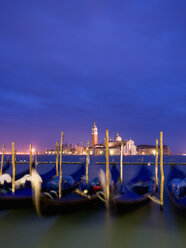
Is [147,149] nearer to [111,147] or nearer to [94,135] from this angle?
[111,147]

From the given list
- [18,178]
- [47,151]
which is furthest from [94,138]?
[18,178]

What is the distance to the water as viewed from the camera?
18.1 ft

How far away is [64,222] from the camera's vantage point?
262 inches

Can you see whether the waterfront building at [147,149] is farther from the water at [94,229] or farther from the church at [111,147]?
the water at [94,229]

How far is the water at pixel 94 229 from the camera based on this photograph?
18.1 feet

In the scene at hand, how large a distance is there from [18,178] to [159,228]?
24.4ft

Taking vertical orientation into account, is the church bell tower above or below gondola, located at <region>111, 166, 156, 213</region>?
above

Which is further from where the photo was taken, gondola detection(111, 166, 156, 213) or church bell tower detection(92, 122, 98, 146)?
church bell tower detection(92, 122, 98, 146)

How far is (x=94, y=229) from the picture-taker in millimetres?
6359

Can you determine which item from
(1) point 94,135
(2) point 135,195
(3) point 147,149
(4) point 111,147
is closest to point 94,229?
(2) point 135,195

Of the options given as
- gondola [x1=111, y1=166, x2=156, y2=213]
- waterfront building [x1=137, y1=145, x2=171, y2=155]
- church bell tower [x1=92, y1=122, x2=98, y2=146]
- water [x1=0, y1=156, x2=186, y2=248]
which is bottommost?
waterfront building [x1=137, y1=145, x2=171, y2=155]

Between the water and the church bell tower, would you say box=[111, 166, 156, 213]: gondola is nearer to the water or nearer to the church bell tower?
the water

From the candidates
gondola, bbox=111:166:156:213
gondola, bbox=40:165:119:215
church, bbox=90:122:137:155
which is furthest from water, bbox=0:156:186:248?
church, bbox=90:122:137:155

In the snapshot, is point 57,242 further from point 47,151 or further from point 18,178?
point 47,151
